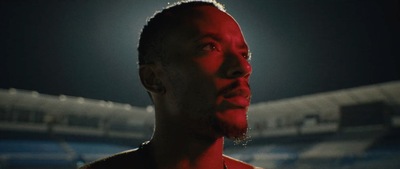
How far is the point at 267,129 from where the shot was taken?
20.7m

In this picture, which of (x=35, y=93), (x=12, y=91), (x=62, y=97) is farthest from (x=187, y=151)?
(x=62, y=97)

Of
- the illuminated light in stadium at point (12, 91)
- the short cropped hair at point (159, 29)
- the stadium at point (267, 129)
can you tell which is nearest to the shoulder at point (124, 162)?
the short cropped hair at point (159, 29)

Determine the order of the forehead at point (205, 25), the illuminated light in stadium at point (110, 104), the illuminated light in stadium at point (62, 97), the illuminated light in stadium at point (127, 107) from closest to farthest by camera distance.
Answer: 1. the forehead at point (205, 25)
2. the illuminated light in stadium at point (62, 97)
3. the illuminated light in stadium at point (110, 104)
4. the illuminated light in stadium at point (127, 107)

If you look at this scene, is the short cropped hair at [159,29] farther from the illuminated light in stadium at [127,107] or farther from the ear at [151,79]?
the illuminated light in stadium at [127,107]

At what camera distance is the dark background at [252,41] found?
9.20m

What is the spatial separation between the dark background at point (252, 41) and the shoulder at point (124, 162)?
8207mm

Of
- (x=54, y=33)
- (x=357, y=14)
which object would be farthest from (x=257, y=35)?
(x=54, y=33)

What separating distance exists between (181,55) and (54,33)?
9927 mm

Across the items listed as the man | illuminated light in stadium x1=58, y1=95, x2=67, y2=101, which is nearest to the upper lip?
the man

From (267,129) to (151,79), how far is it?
1999cm

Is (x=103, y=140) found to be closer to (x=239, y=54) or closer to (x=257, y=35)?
(x=257, y=35)

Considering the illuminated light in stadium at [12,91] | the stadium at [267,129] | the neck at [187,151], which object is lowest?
the stadium at [267,129]

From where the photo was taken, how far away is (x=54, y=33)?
10188 millimetres

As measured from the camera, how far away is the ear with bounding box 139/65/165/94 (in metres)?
1.28
